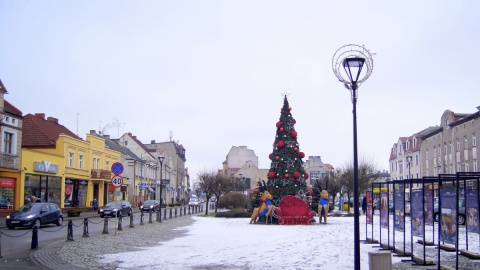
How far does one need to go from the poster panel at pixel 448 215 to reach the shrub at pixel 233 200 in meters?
37.7

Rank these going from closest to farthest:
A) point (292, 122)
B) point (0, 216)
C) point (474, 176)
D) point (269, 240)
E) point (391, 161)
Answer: point (474, 176) → point (269, 240) → point (292, 122) → point (0, 216) → point (391, 161)

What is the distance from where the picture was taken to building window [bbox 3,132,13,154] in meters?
37.1

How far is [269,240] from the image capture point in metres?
19.0

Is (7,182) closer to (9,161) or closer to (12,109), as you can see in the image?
(9,161)

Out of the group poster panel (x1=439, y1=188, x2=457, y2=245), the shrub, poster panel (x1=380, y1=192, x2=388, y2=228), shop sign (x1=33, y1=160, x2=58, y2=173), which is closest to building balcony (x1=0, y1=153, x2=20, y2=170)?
shop sign (x1=33, y1=160, x2=58, y2=173)

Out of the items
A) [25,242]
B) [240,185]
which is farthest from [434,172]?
[25,242]

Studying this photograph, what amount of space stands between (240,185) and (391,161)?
32.2 m

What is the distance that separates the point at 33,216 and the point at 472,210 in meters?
22.6

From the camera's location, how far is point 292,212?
29.6 metres

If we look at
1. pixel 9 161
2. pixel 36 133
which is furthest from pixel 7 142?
pixel 36 133

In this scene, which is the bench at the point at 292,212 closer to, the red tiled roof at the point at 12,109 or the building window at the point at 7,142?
the building window at the point at 7,142

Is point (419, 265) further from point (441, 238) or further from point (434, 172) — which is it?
point (434, 172)

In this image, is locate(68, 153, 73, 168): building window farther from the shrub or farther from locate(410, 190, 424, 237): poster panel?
locate(410, 190, 424, 237): poster panel

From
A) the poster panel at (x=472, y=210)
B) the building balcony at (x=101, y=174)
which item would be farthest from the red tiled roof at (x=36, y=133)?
the poster panel at (x=472, y=210)
